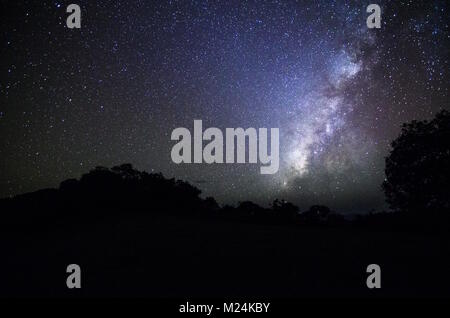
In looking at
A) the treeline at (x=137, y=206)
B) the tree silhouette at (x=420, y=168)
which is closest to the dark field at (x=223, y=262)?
the treeline at (x=137, y=206)

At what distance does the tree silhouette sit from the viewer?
14883 millimetres

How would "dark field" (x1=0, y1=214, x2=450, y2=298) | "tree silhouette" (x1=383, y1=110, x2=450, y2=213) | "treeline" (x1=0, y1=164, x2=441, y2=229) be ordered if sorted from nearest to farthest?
"dark field" (x1=0, y1=214, x2=450, y2=298)
"treeline" (x1=0, y1=164, x2=441, y2=229)
"tree silhouette" (x1=383, y1=110, x2=450, y2=213)

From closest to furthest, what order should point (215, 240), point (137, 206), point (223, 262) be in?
1. point (223, 262)
2. point (215, 240)
3. point (137, 206)

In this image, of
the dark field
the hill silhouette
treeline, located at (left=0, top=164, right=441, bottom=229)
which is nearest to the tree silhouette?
the hill silhouette

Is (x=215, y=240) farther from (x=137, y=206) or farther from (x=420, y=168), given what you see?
(x=420, y=168)

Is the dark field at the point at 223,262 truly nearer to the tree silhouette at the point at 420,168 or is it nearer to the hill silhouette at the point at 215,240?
the hill silhouette at the point at 215,240

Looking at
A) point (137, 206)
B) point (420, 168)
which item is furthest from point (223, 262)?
point (420, 168)

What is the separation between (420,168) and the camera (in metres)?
15.4

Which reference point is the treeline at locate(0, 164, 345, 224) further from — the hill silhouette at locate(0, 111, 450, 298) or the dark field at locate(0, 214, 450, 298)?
the dark field at locate(0, 214, 450, 298)

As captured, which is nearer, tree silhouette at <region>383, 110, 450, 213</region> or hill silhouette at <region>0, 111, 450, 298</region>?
hill silhouette at <region>0, 111, 450, 298</region>

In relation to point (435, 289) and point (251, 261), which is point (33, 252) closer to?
point (251, 261)

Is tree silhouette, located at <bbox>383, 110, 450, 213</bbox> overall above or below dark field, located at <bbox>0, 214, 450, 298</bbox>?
above
